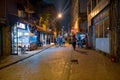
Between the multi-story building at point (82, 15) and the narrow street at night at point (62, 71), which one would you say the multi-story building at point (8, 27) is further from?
the multi-story building at point (82, 15)

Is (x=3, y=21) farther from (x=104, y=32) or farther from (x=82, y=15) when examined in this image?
(x=82, y=15)

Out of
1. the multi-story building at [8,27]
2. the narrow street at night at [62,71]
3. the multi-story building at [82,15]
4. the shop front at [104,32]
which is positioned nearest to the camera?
the narrow street at night at [62,71]

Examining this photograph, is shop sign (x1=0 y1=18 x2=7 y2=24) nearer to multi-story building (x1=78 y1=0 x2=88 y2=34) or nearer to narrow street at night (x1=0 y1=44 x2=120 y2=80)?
narrow street at night (x1=0 y1=44 x2=120 y2=80)

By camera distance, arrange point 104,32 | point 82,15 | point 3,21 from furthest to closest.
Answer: point 82,15, point 104,32, point 3,21

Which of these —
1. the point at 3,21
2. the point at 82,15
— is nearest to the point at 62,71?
the point at 3,21

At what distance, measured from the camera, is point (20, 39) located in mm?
28969

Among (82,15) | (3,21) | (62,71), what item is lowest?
(62,71)

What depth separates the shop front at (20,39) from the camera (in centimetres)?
2514

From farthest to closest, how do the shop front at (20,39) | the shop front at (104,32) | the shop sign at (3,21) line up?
the shop front at (20,39)
the shop front at (104,32)
the shop sign at (3,21)

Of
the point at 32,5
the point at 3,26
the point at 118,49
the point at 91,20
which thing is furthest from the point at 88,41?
the point at 118,49

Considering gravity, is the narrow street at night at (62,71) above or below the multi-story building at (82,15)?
below

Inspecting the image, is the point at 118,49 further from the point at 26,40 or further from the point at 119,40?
the point at 26,40

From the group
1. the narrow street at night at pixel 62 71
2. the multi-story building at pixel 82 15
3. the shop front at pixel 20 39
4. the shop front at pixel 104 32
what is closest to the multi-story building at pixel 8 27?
the shop front at pixel 20 39

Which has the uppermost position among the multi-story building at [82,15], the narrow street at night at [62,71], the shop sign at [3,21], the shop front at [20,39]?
the multi-story building at [82,15]
